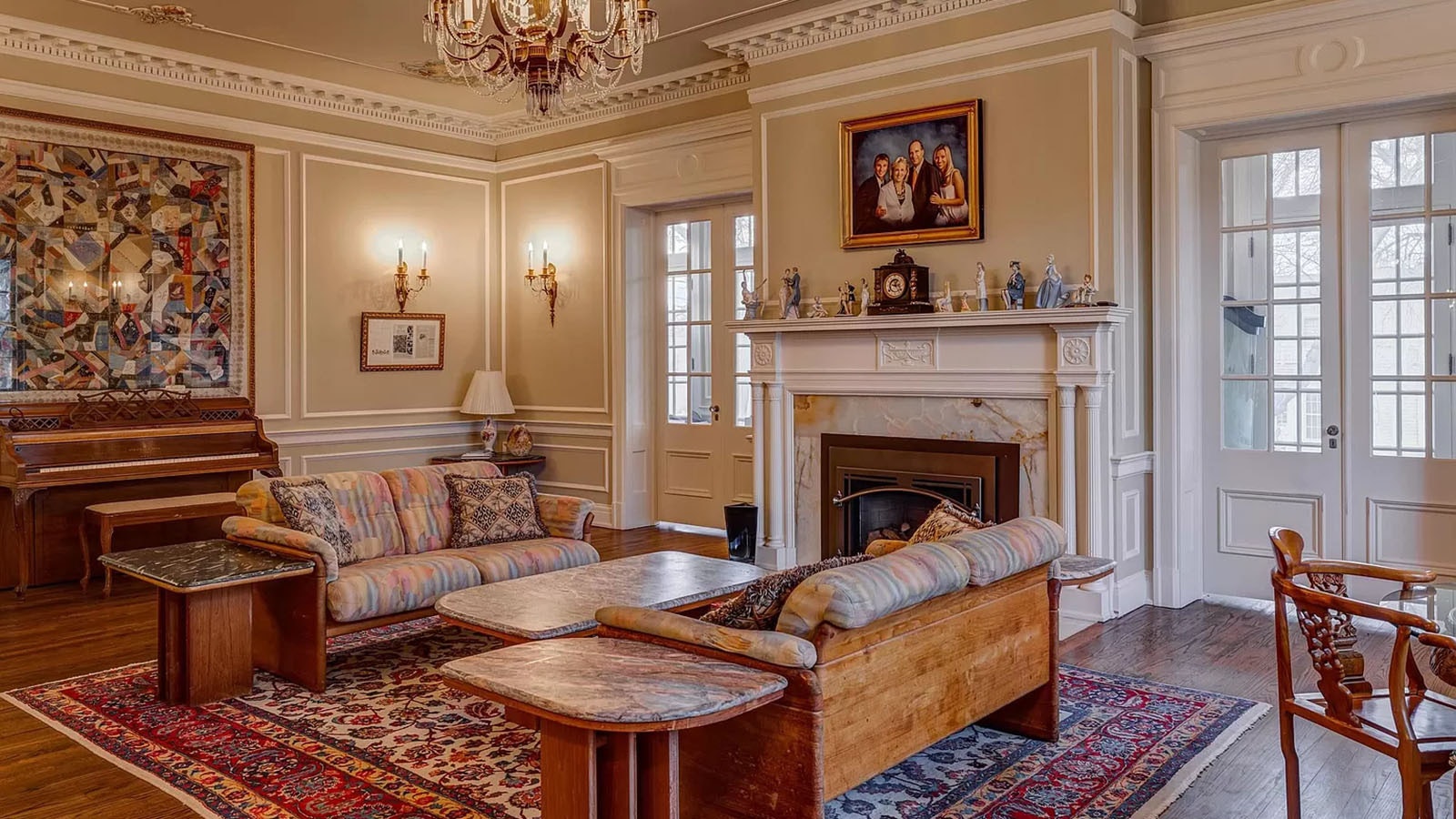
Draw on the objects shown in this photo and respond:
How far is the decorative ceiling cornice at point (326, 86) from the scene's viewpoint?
6.16m

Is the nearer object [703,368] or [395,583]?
[395,583]

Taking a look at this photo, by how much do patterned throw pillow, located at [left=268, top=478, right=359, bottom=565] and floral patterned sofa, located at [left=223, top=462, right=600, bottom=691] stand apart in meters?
0.06

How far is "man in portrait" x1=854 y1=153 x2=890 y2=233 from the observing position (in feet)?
18.8

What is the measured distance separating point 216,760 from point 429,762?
69 cm

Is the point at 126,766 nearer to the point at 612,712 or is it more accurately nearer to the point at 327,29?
the point at 612,712

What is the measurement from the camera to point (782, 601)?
8.43 feet

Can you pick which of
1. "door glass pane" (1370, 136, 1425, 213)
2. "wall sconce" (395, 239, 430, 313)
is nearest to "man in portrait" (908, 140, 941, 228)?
"door glass pane" (1370, 136, 1425, 213)

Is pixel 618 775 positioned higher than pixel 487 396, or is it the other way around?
pixel 487 396

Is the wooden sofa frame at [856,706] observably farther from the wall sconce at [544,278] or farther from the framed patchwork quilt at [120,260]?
the wall sconce at [544,278]

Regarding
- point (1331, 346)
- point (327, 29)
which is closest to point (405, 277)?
point (327, 29)

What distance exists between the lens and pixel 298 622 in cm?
408

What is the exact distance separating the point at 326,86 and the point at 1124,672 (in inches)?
252

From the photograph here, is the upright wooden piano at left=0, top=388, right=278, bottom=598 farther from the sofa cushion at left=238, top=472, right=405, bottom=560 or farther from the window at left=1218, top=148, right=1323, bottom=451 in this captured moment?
the window at left=1218, top=148, right=1323, bottom=451

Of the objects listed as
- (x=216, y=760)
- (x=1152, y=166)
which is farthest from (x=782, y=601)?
(x=1152, y=166)
